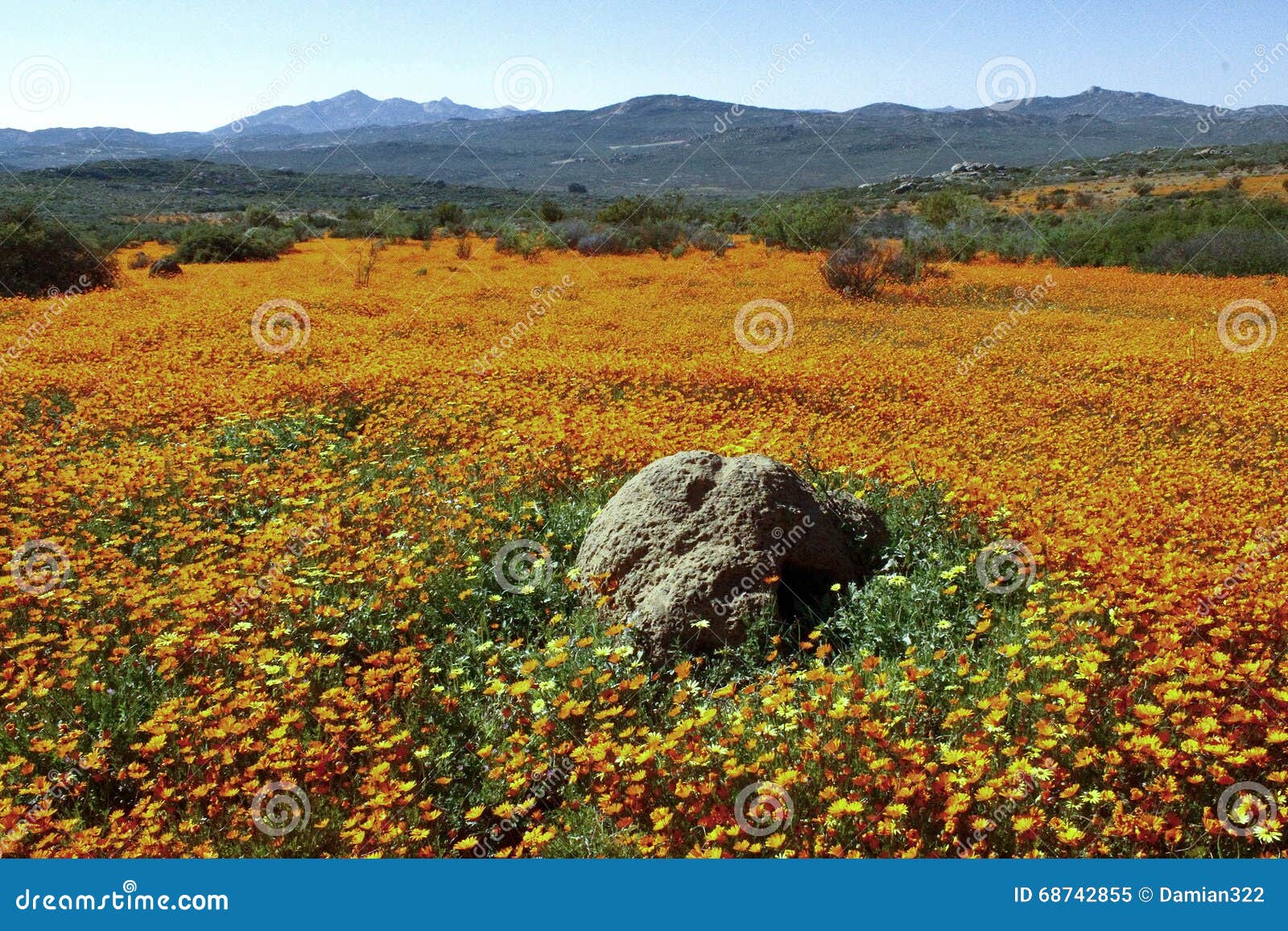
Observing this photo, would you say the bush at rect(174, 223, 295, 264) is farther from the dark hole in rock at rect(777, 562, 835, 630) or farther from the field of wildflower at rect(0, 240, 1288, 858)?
the dark hole in rock at rect(777, 562, 835, 630)

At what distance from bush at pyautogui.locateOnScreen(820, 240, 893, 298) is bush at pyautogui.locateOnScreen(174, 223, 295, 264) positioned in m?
19.0

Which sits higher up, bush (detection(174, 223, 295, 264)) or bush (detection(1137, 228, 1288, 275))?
bush (detection(174, 223, 295, 264))

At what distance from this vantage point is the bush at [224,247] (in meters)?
28.2

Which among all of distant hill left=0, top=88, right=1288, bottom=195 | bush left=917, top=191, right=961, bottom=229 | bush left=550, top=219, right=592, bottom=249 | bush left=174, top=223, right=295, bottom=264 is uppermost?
distant hill left=0, top=88, right=1288, bottom=195

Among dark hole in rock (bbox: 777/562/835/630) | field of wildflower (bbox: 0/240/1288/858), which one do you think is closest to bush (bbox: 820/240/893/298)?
field of wildflower (bbox: 0/240/1288/858)

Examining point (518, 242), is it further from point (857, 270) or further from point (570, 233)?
point (857, 270)

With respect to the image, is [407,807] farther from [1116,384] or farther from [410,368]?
[1116,384]

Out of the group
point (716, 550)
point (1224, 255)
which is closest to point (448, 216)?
point (1224, 255)

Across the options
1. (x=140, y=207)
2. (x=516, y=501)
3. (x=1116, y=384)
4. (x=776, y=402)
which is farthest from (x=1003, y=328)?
(x=140, y=207)

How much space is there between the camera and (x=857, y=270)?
20.7 metres

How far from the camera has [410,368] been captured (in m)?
11.4

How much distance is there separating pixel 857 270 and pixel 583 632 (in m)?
17.4

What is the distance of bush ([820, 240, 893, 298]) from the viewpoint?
67.8 ft

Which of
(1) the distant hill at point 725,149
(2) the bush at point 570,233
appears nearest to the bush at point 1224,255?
(2) the bush at point 570,233
